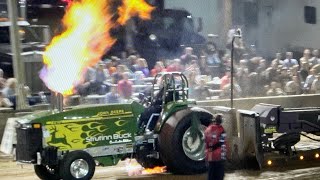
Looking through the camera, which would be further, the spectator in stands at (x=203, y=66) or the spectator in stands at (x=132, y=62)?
the spectator in stands at (x=203, y=66)

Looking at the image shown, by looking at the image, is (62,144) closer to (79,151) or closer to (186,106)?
(79,151)

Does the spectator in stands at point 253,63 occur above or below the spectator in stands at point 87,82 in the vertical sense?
above

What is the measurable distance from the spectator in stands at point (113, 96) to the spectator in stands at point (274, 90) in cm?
529

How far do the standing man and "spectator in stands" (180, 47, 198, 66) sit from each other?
918 centimetres

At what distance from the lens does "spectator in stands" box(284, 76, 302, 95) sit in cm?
2117

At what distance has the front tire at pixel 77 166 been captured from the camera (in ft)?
39.2

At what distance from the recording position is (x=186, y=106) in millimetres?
12914

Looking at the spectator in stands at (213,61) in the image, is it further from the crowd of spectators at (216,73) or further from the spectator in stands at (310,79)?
the spectator in stands at (310,79)

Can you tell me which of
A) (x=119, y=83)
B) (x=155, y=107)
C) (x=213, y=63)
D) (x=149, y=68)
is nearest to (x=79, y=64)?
(x=155, y=107)

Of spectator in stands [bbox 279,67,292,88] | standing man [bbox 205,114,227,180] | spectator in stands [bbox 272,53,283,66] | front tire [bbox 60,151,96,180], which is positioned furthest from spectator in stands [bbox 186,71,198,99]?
standing man [bbox 205,114,227,180]

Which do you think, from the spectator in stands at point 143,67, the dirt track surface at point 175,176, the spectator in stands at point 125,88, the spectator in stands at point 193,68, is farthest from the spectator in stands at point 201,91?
the dirt track surface at point 175,176

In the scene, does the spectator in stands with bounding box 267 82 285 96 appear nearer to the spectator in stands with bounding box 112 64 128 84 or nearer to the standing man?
the spectator in stands with bounding box 112 64 128 84

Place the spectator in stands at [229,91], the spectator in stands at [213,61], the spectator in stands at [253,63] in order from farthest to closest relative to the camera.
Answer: the spectator in stands at [253,63]
the spectator in stands at [213,61]
the spectator in stands at [229,91]

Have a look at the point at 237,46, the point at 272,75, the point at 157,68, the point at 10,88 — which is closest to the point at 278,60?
the point at 272,75
